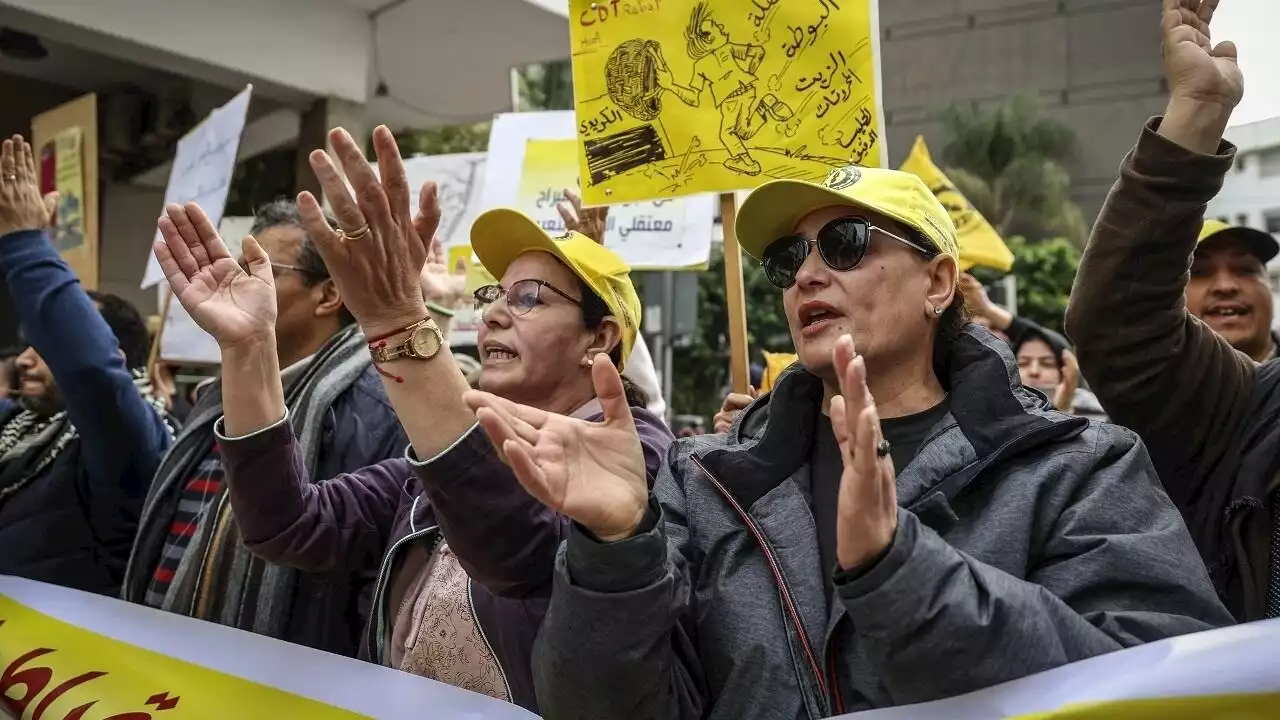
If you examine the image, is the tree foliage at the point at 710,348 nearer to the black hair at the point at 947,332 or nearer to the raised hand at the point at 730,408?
the raised hand at the point at 730,408

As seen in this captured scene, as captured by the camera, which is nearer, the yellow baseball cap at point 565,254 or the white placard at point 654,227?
the yellow baseball cap at point 565,254

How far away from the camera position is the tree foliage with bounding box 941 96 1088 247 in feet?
104

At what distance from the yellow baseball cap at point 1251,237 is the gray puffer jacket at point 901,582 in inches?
57.9

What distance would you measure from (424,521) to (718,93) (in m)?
1.26

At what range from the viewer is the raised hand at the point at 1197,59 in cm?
190

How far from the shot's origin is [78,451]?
121 inches

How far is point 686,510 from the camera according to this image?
5.87ft

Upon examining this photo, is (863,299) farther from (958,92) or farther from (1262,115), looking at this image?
(958,92)

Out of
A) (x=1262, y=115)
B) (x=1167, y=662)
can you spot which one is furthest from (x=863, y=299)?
(x=1262, y=115)

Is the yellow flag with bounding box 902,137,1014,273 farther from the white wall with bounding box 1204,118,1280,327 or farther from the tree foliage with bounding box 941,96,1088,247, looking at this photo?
the tree foliage with bounding box 941,96,1088,247

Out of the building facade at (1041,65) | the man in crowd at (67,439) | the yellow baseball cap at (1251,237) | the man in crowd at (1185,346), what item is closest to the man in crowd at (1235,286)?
the yellow baseball cap at (1251,237)

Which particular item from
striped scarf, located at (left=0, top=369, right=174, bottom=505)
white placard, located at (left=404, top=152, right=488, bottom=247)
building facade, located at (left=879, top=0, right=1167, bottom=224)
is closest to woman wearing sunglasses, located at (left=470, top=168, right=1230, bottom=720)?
striped scarf, located at (left=0, top=369, right=174, bottom=505)

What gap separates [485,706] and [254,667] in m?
0.56

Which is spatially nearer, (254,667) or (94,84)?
Result: (254,667)
